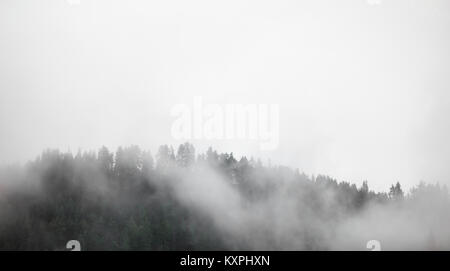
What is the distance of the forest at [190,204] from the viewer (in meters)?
→ 44.8

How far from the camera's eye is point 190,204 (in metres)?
68.7

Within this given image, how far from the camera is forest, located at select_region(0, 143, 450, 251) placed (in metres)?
44.8

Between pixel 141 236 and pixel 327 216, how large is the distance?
33.2 meters

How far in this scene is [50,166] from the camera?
51.4 metres
